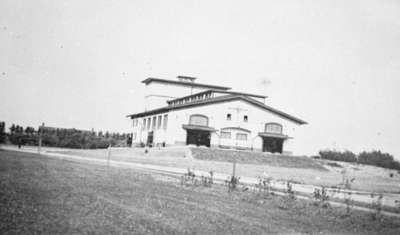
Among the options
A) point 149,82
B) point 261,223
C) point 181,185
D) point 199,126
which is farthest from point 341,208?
point 149,82

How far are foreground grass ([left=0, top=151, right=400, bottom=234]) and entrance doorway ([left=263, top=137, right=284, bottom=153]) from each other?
41.9 m

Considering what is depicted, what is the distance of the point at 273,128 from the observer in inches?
2202

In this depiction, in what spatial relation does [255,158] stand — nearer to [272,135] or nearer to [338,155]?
[272,135]

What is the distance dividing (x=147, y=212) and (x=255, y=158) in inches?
1410

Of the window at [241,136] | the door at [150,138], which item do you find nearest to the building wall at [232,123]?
the window at [241,136]

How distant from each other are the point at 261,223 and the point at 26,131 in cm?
6666

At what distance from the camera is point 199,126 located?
52.7 metres

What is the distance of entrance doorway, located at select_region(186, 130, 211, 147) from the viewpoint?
5338 centimetres

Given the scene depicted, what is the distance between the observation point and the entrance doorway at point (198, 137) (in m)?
53.4

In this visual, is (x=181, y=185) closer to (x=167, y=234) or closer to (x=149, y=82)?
(x=167, y=234)

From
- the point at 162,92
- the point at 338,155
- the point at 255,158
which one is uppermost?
the point at 162,92

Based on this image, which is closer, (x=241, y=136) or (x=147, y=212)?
(x=147, y=212)

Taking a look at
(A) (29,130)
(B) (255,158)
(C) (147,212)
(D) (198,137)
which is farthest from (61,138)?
(C) (147,212)

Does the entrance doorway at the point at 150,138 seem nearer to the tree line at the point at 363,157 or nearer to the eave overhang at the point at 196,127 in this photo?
the eave overhang at the point at 196,127
